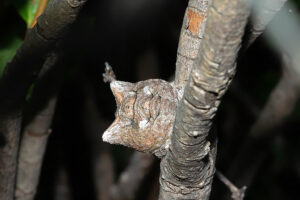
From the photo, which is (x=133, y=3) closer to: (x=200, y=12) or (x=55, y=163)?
(x=55, y=163)

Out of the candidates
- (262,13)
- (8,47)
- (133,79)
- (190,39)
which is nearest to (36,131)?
(8,47)

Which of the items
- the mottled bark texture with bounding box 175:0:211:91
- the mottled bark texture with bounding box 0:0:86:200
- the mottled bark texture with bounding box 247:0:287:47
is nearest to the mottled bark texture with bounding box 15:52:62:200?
the mottled bark texture with bounding box 0:0:86:200

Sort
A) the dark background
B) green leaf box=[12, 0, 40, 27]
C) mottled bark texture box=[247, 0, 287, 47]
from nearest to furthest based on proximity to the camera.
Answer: mottled bark texture box=[247, 0, 287, 47] < green leaf box=[12, 0, 40, 27] < the dark background

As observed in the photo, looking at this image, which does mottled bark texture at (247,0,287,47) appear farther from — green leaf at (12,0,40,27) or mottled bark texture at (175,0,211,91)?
green leaf at (12,0,40,27)

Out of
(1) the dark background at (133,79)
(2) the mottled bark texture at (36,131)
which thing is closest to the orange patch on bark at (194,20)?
(2) the mottled bark texture at (36,131)

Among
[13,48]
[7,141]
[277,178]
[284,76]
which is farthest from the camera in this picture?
[277,178]

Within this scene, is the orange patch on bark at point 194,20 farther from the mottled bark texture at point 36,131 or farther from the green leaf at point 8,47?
the green leaf at point 8,47

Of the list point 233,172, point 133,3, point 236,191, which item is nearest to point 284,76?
point 233,172
